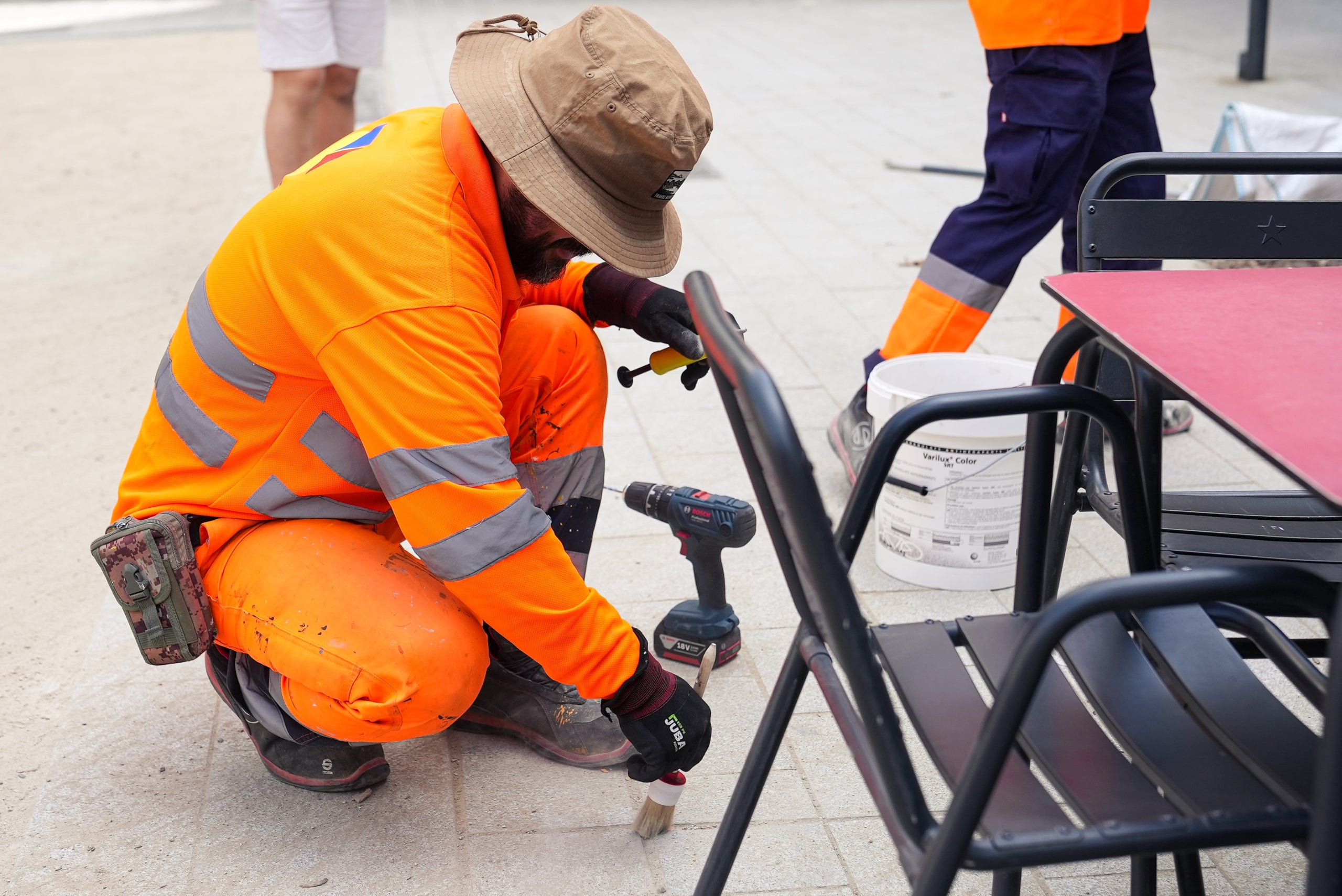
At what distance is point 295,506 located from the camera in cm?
204

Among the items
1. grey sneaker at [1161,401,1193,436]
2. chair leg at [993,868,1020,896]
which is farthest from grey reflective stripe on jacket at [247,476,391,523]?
grey sneaker at [1161,401,1193,436]

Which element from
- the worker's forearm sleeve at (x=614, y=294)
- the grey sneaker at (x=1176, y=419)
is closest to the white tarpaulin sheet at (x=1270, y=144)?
the grey sneaker at (x=1176, y=419)

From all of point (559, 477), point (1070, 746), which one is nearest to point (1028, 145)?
point (559, 477)

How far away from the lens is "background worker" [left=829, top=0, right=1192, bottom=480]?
9.23 ft

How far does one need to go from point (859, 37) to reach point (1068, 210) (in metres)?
7.39

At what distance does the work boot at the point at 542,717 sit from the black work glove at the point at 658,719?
14.2 inches

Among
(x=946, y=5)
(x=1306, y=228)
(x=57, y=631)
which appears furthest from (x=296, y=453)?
(x=946, y=5)

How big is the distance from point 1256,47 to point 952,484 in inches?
251

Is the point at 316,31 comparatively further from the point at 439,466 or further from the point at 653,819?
the point at 653,819

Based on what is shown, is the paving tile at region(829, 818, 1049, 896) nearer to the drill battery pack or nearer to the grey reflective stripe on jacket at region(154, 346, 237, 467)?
the drill battery pack

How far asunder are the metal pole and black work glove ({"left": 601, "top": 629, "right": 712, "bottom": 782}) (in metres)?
7.27

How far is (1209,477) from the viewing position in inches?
126

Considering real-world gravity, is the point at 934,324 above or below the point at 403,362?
below

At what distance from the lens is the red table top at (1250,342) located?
1157mm
